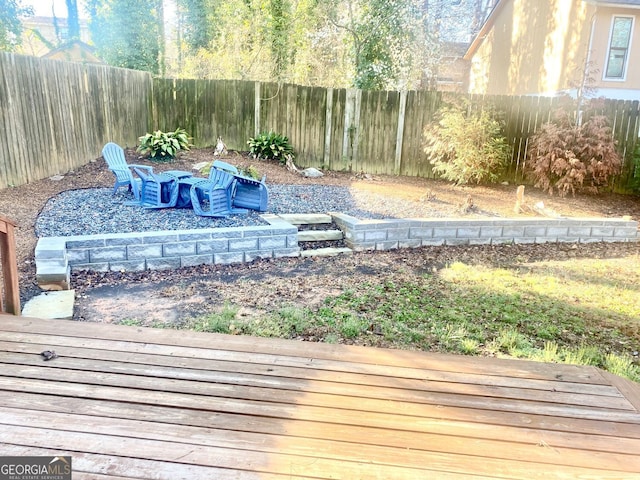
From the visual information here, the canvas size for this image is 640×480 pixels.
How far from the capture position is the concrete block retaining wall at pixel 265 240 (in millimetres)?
4098

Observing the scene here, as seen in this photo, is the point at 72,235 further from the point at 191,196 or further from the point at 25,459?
the point at 25,459

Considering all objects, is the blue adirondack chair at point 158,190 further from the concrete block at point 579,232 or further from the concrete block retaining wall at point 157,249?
the concrete block at point 579,232

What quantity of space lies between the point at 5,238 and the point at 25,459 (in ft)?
5.64

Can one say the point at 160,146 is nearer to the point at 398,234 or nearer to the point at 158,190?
the point at 158,190

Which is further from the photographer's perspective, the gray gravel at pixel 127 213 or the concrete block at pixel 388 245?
the concrete block at pixel 388 245

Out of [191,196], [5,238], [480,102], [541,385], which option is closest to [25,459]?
[5,238]

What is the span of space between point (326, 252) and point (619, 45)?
11240 mm

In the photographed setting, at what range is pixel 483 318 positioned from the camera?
3.69 m

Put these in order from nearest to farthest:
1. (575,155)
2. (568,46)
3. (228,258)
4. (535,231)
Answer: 1. (228,258)
2. (535,231)
3. (575,155)
4. (568,46)

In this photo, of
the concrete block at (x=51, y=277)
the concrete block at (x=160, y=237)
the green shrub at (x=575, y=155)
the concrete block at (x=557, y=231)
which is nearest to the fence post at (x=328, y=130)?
the green shrub at (x=575, y=155)

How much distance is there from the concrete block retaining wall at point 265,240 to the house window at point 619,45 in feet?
25.7

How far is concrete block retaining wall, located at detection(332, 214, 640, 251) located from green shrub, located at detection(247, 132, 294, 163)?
384 centimetres

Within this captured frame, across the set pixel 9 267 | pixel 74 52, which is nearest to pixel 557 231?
pixel 9 267

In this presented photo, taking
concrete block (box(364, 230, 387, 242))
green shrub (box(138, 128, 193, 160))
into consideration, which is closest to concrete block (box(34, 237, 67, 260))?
concrete block (box(364, 230, 387, 242))
